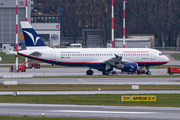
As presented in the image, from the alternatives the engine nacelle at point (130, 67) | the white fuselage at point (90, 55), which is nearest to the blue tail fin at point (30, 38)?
the white fuselage at point (90, 55)

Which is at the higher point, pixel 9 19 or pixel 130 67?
pixel 9 19

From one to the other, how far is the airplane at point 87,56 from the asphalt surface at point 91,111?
23.9 m

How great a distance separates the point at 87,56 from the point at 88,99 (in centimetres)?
2219

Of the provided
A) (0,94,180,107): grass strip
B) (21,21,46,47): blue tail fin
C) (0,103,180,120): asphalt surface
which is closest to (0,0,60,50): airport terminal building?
(21,21,46,47): blue tail fin

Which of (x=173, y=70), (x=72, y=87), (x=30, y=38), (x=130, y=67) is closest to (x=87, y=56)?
(x=130, y=67)

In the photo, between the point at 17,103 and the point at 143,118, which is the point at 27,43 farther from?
the point at 143,118

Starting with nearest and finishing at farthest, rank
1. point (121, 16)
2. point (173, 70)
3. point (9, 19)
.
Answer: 1. point (173, 70)
2. point (9, 19)
3. point (121, 16)

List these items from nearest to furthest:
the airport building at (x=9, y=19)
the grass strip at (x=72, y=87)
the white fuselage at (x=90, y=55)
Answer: the grass strip at (x=72, y=87) → the white fuselage at (x=90, y=55) → the airport building at (x=9, y=19)

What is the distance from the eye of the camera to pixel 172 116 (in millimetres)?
19203

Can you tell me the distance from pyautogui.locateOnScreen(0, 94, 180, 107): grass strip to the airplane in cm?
1943

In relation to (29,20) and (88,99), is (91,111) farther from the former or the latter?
(29,20)

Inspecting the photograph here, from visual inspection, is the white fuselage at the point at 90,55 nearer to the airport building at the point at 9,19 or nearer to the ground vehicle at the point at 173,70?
the ground vehicle at the point at 173,70

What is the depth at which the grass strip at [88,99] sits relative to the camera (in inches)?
934

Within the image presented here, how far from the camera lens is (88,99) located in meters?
25.5
